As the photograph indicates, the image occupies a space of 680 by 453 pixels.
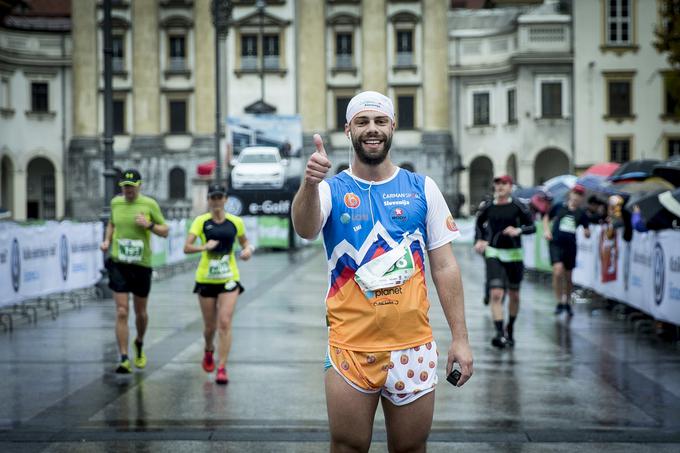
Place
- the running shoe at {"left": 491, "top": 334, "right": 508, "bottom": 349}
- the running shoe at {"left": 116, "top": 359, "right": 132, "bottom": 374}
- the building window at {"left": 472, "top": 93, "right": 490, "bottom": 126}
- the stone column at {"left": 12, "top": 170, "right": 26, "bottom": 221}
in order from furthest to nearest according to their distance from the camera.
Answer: the building window at {"left": 472, "top": 93, "right": 490, "bottom": 126} < the stone column at {"left": 12, "top": 170, "right": 26, "bottom": 221} < the running shoe at {"left": 491, "top": 334, "right": 508, "bottom": 349} < the running shoe at {"left": 116, "top": 359, "right": 132, "bottom": 374}

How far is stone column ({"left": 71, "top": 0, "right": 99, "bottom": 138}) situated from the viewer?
65.4 meters

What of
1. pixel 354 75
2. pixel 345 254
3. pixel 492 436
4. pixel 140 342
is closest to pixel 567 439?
pixel 492 436

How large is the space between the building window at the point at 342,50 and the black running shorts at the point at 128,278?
55468mm

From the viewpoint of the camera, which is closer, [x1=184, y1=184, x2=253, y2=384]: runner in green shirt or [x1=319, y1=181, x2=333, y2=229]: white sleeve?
[x1=319, y1=181, x2=333, y2=229]: white sleeve

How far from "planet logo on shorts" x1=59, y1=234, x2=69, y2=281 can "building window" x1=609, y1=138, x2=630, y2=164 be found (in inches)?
1808

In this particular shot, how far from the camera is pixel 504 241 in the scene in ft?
42.4

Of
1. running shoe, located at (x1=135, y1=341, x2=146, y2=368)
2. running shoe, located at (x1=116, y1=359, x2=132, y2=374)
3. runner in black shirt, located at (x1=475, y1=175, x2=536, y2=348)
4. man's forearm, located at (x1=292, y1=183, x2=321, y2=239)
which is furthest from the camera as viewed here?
runner in black shirt, located at (x1=475, y1=175, x2=536, y2=348)

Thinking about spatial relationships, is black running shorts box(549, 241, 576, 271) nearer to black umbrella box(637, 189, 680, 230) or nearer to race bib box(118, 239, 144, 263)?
black umbrella box(637, 189, 680, 230)

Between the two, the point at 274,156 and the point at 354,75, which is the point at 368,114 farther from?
the point at 354,75

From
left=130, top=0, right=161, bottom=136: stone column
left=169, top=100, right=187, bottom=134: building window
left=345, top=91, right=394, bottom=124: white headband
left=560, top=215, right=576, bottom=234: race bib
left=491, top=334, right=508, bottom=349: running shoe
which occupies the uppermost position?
left=130, top=0, right=161, bottom=136: stone column

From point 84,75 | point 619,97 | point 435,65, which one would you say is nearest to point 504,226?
point 619,97

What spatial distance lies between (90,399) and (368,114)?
5.34m

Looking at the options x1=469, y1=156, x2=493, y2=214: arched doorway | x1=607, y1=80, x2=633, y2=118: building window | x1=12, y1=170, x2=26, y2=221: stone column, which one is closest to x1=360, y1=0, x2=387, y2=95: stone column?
x1=469, y1=156, x2=493, y2=214: arched doorway

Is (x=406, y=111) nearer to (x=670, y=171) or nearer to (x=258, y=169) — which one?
(x=258, y=169)
